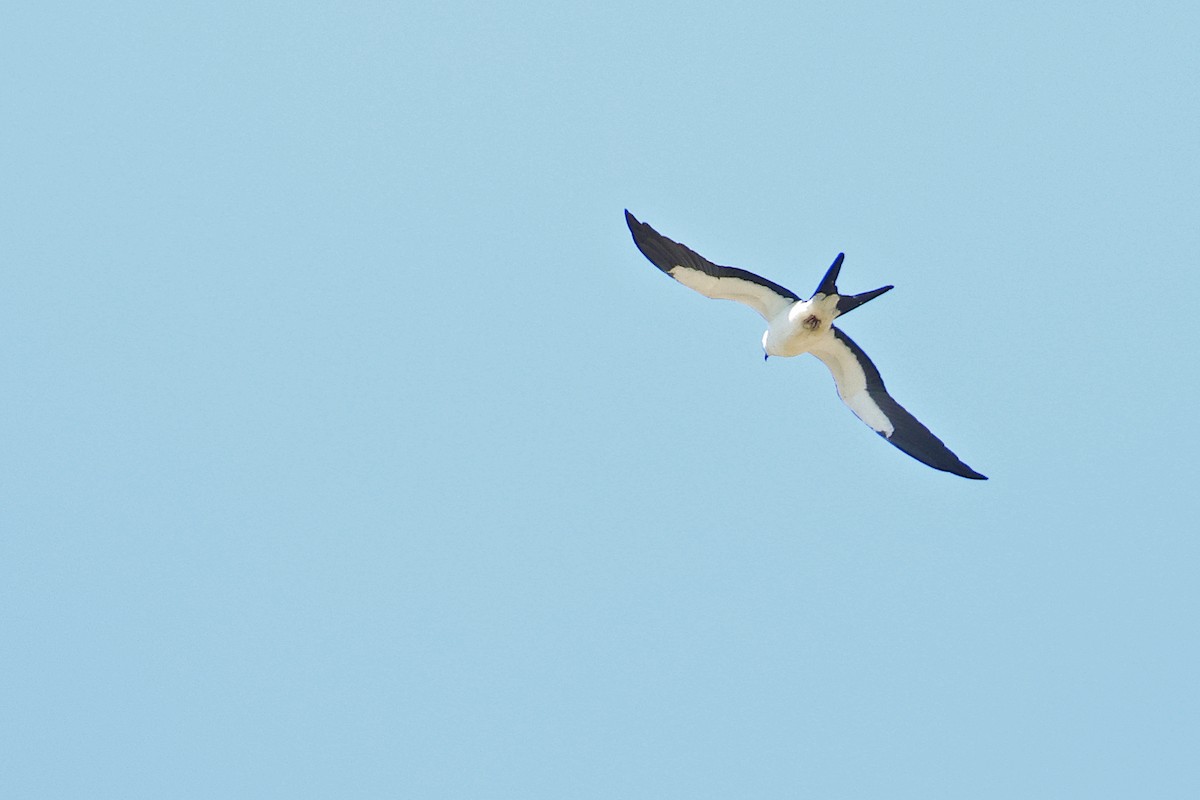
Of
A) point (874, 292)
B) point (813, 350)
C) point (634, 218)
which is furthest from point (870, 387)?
point (634, 218)

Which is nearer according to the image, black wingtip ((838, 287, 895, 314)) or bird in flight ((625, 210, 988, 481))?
black wingtip ((838, 287, 895, 314))

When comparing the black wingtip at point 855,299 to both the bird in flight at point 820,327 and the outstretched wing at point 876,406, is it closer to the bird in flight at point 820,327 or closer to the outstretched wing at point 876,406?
the bird in flight at point 820,327

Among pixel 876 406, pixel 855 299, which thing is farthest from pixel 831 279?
pixel 876 406

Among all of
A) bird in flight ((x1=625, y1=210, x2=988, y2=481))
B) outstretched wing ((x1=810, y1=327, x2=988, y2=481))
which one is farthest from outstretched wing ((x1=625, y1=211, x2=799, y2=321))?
outstretched wing ((x1=810, y1=327, x2=988, y2=481))

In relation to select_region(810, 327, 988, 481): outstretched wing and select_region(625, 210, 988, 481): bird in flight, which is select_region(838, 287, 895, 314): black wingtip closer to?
select_region(625, 210, 988, 481): bird in flight

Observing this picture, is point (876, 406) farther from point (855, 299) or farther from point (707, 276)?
point (707, 276)

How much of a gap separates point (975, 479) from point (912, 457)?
1073 millimetres

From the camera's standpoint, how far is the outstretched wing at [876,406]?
22.6m

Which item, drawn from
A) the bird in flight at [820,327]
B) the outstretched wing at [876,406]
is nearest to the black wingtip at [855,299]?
the bird in flight at [820,327]

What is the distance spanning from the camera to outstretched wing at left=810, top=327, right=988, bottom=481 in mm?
22562

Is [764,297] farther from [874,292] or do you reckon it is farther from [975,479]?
[975,479]

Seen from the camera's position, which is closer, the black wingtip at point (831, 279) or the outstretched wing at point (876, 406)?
the black wingtip at point (831, 279)

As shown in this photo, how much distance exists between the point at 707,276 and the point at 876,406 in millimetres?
3725

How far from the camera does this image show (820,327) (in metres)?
21.7
